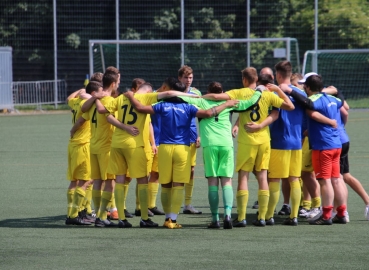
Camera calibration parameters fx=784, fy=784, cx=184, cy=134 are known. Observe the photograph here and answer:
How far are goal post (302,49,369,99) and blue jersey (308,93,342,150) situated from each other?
71.6 ft

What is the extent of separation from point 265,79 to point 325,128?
0.97 m

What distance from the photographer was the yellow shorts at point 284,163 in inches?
383

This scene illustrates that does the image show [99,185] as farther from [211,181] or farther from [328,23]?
[328,23]

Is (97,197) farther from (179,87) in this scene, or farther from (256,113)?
(256,113)

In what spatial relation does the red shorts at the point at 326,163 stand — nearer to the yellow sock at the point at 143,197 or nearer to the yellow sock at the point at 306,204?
the yellow sock at the point at 306,204

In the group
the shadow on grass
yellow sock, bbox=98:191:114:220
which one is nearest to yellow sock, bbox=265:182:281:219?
yellow sock, bbox=98:191:114:220

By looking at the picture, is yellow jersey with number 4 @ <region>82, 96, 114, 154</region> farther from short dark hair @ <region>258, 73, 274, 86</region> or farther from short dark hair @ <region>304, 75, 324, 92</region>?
short dark hair @ <region>304, 75, 324, 92</region>

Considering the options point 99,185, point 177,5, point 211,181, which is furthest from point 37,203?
point 177,5

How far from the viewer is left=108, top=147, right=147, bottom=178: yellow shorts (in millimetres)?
9539

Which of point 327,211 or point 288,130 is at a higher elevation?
point 288,130

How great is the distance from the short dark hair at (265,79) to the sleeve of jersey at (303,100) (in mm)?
361

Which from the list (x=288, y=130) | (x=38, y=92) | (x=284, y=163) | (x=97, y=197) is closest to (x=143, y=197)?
(x=97, y=197)

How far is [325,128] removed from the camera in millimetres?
9852

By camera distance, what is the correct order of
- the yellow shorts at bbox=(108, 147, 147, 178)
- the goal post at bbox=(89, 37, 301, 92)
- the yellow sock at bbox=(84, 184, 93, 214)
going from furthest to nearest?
the goal post at bbox=(89, 37, 301, 92)
the yellow sock at bbox=(84, 184, 93, 214)
the yellow shorts at bbox=(108, 147, 147, 178)
